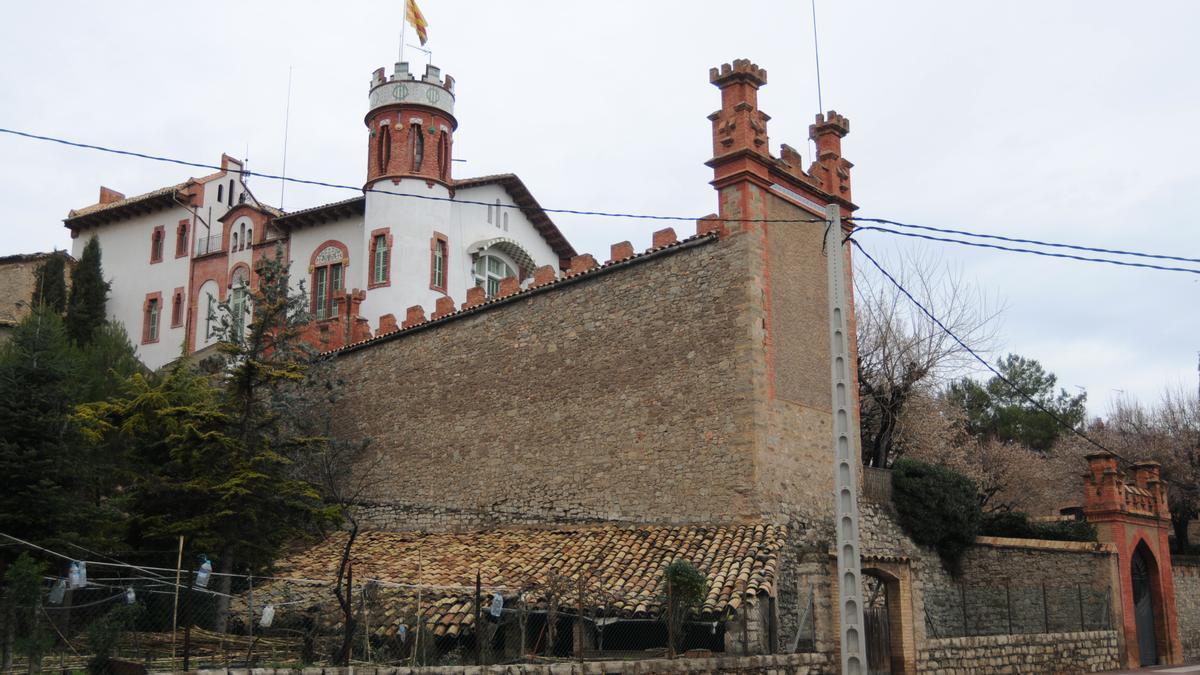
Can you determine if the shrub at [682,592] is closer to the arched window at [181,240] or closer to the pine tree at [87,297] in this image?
the pine tree at [87,297]

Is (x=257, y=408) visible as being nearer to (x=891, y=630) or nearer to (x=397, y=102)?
(x=891, y=630)

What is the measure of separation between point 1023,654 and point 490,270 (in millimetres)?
21768

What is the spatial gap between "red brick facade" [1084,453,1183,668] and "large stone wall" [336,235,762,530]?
1078 cm

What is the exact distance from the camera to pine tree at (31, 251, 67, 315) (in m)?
40.1

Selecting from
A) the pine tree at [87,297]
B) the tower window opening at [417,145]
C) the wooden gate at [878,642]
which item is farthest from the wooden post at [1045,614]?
the pine tree at [87,297]

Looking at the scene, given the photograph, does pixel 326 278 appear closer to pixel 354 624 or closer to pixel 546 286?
pixel 546 286

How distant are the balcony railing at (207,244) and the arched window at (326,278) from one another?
225 inches

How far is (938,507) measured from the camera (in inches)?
932

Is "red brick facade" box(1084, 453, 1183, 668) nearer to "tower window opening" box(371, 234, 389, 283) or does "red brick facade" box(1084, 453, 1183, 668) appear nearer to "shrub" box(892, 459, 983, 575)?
"shrub" box(892, 459, 983, 575)

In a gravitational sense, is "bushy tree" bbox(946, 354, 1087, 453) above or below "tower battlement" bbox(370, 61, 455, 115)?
below

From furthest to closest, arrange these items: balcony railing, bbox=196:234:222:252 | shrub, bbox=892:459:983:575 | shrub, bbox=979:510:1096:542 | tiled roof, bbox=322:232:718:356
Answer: balcony railing, bbox=196:234:222:252 → shrub, bbox=979:510:1096:542 → shrub, bbox=892:459:983:575 → tiled roof, bbox=322:232:718:356

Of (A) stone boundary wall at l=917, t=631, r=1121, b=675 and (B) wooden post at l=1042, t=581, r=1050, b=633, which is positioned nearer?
(A) stone boundary wall at l=917, t=631, r=1121, b=675

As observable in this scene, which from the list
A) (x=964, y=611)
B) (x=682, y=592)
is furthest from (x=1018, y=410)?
(x=682, y=592)

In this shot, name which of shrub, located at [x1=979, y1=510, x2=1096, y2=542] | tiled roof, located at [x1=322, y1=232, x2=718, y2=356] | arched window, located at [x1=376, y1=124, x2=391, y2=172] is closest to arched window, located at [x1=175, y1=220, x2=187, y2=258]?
arched window, located at [x1=376, y1=124, x2=391, y2=172]
